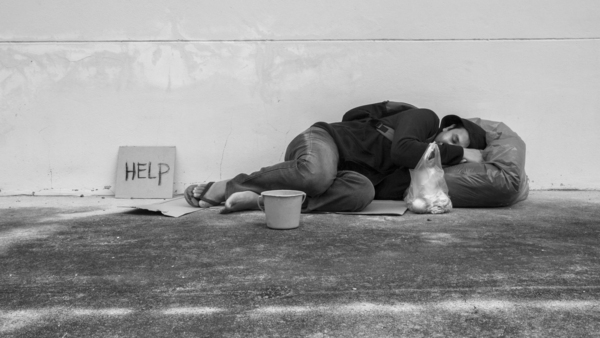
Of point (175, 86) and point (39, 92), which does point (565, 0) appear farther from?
point (39, 92)

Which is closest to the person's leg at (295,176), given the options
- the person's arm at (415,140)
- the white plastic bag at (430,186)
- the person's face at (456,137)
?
the person's arm at (415,140)

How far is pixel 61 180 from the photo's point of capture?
374cm

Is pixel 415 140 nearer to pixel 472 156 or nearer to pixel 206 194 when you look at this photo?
pixel 472 156

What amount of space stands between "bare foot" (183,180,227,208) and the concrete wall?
1.59 ft

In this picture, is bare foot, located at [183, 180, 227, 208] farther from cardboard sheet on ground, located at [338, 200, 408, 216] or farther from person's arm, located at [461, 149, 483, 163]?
person's arm, located at [461, 149, 483, 163]

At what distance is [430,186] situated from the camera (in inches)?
121

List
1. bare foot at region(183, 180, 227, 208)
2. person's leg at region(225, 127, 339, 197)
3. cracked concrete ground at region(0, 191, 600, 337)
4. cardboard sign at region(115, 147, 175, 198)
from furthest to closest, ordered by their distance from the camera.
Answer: cardboard sign at region(115, 147, 175, 198)
bare foot at region(183, 180, 227, 208)
person's leg at region(225, 127, 339, 197)
cracked concrete ground at region(0, 191, 600, 337)

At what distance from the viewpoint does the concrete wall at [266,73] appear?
3.68 m

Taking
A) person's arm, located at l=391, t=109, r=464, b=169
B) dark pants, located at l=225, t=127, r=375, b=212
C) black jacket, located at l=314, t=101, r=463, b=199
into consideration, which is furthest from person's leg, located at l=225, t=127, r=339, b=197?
person's arm, located at l=391, t=109, r=464, b=169

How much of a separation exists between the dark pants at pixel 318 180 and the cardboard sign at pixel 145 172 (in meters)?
0.76

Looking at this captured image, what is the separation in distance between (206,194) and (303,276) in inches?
56.8

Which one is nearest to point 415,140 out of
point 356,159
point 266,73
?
point 356,159

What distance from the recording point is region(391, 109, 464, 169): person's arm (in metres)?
3.04

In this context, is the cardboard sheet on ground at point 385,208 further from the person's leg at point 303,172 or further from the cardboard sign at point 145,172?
the cardboard sign at point 145,172
